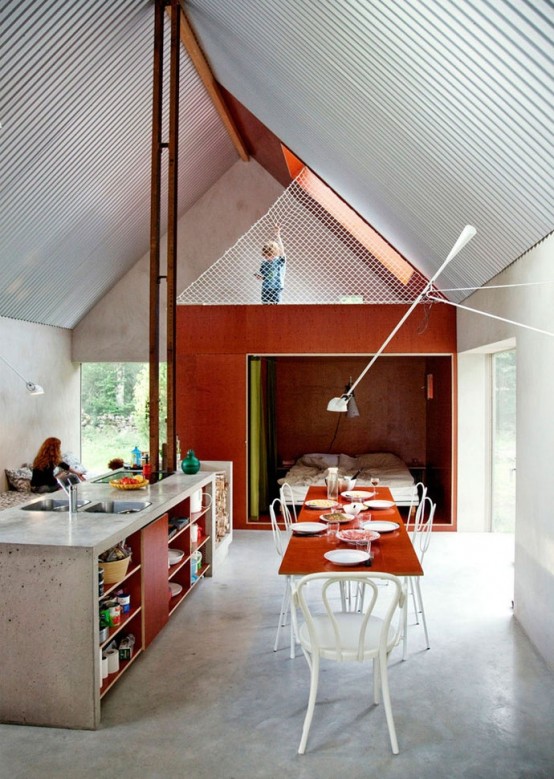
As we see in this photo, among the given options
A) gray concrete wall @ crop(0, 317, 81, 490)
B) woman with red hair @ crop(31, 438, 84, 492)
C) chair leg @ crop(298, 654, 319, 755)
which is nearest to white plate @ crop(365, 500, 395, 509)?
chair leg @ crop(298, 654, 319, 755)

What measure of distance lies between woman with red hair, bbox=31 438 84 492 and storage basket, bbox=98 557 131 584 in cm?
410

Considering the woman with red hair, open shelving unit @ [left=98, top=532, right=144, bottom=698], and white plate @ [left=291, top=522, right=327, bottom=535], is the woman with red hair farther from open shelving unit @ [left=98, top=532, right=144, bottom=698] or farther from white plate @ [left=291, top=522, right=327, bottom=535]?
white plate @ [left=291, top=522, right=327, bottom=535]

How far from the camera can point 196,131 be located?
25.2 feet

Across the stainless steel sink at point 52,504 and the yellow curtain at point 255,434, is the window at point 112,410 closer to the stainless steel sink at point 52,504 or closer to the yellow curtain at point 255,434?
the yellow curtain at point 255,434

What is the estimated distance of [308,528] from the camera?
410 cm

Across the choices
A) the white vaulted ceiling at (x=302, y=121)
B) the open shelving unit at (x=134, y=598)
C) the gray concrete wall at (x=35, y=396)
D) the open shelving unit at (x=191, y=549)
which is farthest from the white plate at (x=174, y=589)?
the gray concrete wall at (x=35, y=396)

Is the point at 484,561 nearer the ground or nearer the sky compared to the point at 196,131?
nearer the ground

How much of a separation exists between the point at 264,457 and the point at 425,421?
2.76m

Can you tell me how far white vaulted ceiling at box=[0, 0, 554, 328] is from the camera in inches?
126

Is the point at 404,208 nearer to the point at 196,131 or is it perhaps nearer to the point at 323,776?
the point at 196,131

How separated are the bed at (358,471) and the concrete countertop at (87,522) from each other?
3018 mm

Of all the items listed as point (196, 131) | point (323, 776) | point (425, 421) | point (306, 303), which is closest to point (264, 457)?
point (306, 303)

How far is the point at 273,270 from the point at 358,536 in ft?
14.3

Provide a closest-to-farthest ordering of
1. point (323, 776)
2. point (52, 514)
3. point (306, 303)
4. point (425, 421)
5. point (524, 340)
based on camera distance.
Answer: point (323, 776) → point (52, 514) → point (524, 340) → point (306, 303) → point (425, 421)
